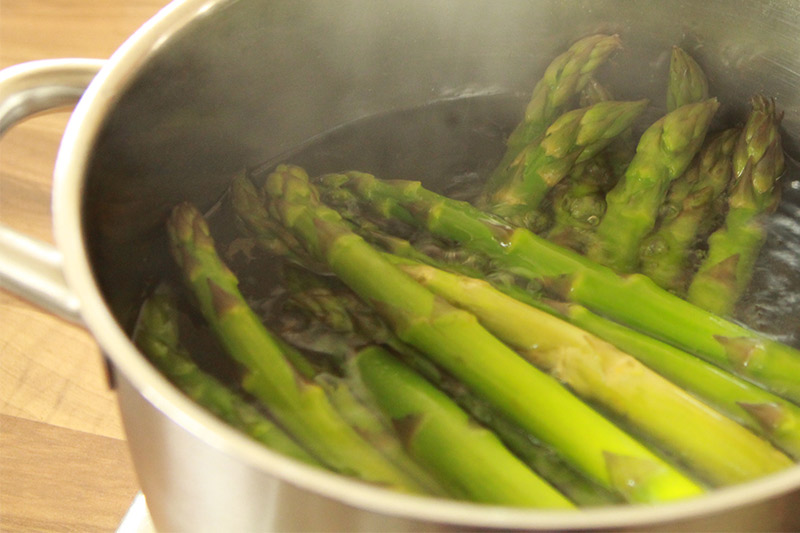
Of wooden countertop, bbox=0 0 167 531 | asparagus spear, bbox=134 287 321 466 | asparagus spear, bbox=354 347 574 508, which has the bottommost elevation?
wooden countertop, bbox=0 0 167 531

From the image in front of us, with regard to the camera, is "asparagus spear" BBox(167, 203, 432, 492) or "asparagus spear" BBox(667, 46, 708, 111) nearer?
"asparagus spear" BBox(167, 203, 432, 492)

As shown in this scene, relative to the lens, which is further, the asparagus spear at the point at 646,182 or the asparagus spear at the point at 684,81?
the asparagus spear at the point at 684,81

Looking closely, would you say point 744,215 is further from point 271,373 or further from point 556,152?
point 271,373

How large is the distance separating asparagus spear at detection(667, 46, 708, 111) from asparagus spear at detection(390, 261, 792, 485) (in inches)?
15.8

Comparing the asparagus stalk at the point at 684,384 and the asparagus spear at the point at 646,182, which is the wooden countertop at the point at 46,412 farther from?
the asparagus spear at the point at 646,182

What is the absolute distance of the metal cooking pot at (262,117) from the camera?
35 cm

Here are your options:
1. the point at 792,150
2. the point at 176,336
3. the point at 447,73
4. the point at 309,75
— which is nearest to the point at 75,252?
the point at 176,336

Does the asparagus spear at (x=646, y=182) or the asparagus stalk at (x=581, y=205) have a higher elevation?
the asparagus spear at (x=646, y=182)

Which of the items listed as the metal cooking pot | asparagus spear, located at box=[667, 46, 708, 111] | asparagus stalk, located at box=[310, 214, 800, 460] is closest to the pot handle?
the metal cooking pot

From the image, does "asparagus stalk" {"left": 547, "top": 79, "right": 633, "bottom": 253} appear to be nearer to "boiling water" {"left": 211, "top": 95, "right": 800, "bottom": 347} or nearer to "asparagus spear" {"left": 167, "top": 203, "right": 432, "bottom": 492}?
"boiling water" {"left": 211, "top": 95, "right": 800, "bottom": 347}

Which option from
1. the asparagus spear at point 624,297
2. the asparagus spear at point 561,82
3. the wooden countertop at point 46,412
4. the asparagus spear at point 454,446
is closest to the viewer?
the asparagus spear at point 454,446

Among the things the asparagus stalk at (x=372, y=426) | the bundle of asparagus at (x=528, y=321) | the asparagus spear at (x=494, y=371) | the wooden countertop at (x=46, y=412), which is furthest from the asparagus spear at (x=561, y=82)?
the wooden countertop at (x=46, y=412)

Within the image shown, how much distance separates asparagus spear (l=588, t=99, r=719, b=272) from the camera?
718mm

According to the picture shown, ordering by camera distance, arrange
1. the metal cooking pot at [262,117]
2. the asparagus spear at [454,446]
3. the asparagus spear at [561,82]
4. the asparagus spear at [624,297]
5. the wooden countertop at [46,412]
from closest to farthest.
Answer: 1. the metal cooking pot at [262,117]
2. the asparagus spear at [454,446]
3. the asparagus spear at [624,297]
4. the wooden countertop at [46,412]
5. the asparagus spear at [561,82]
